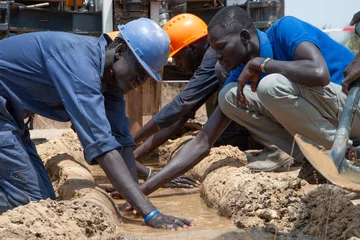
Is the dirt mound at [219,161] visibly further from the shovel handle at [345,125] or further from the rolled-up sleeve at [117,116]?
the shovel handle at [345,125]

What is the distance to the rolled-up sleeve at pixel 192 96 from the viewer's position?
5.50 meters

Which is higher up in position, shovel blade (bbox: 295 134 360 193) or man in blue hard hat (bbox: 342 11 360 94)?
man in blue hard hat (bbox: 342 11 360 94)

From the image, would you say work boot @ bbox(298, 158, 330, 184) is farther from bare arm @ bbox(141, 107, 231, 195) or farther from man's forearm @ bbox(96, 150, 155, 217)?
man's forearm @ bbox(96, 150, 155, 217)

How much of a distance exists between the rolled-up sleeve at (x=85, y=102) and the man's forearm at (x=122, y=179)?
2.1 inches

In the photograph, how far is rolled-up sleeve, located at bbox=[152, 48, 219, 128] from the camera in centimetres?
550

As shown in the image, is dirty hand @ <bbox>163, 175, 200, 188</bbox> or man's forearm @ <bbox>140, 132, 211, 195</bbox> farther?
dirty hand @ <bbox>163, 175, 200, 188</bbox>

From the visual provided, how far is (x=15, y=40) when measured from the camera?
4004 mm

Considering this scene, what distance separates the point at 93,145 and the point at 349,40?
23.9 meters

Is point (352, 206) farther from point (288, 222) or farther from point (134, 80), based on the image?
point (134, 80)

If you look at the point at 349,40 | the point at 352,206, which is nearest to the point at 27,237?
the point at 352,206

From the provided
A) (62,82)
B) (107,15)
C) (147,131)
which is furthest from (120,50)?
(107,15)

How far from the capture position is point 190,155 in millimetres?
4566

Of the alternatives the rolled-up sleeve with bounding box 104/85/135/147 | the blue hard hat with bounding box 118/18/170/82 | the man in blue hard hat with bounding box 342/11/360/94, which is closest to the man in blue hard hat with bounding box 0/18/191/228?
the blue hard hat with bounding box 118/18/170/82

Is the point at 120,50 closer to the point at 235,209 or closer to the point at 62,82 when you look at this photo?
the point at 62,82
